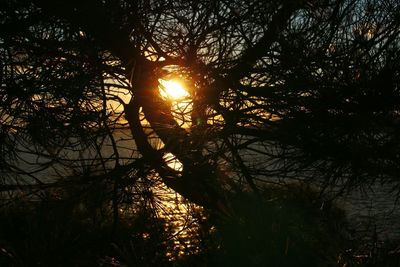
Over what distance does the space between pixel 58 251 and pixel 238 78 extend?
0.98 m

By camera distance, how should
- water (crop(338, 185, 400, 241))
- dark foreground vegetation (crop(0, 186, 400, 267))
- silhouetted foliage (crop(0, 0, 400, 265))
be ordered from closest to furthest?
dark foreground vegetation (crop(0, 186, 400, 267)) < silhouetted foliage (crop(0, 0, 400, 265)) < water (crop(338, 185, 400, 241))

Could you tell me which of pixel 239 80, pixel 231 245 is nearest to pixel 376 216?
pixel 231 245

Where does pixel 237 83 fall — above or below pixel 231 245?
above

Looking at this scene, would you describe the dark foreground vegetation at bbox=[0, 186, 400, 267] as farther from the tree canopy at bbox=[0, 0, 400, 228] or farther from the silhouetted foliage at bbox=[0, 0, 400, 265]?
the tree canopy at bbox=[0, 0, 400, 228]

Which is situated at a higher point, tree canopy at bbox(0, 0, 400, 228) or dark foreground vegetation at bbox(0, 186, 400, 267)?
tree canopy at bbox(0, 0, 400, 228)

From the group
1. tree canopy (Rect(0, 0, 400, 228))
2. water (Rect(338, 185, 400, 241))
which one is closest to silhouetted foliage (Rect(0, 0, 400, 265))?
tree canopy (Rect(0, 0, 400, 228))

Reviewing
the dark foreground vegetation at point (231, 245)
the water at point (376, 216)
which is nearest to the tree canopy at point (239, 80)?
the dark foreground vegetation at point (231, 245)

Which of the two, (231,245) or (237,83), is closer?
(237,83)

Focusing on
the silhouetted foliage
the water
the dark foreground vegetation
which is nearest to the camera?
the dark foreground vegetation

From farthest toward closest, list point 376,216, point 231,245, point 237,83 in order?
point 376,216 → point 231,245 → point 237,83

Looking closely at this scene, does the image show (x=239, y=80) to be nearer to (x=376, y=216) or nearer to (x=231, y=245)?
(x=231, y=245)

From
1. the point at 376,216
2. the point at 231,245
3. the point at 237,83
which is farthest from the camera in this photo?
the point at 376,216

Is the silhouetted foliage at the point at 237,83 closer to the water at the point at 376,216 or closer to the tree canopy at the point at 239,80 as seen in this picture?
the tree canopy at the point at 239,80

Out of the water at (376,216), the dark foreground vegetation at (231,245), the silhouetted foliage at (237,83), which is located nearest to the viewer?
the dark foreground vegetation at (231,245)
